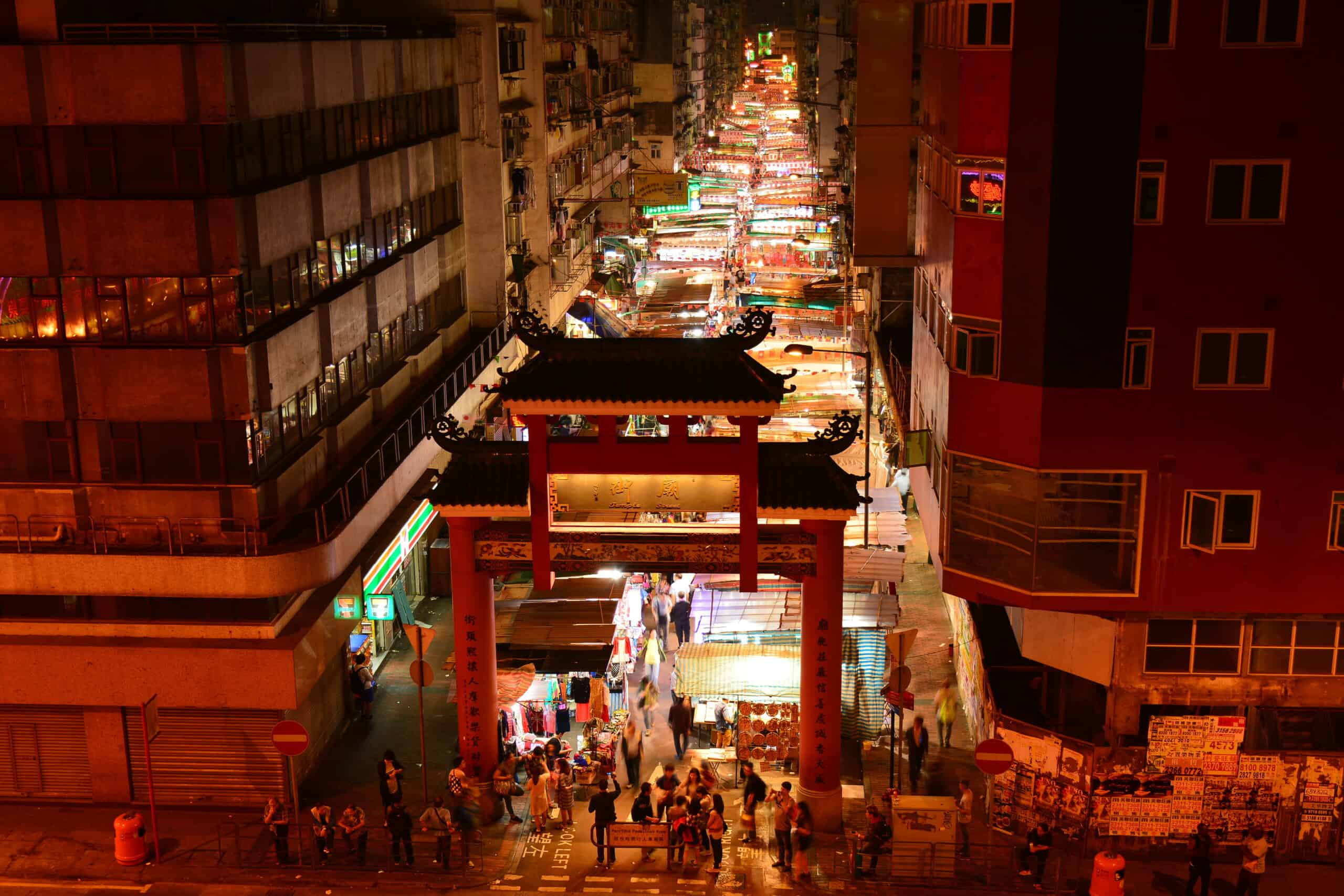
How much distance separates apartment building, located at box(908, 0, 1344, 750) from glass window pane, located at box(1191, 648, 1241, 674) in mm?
40

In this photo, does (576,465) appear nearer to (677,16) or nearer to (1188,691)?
(1188,691)

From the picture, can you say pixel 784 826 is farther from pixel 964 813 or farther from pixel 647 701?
pixel 647 701

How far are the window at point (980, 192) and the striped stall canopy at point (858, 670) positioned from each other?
32.5 feet

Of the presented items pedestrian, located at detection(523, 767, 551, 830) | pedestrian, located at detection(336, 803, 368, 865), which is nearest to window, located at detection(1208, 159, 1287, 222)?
pedestrian, located at detection(523, 767, 551, 830)

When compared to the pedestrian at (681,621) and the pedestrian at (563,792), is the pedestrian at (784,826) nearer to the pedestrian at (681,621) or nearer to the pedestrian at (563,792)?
the pedestrian at (563,792)

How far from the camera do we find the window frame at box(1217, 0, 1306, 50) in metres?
22.5

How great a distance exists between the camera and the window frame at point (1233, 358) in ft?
78.1

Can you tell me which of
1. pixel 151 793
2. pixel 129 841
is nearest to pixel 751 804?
pixel 151 793

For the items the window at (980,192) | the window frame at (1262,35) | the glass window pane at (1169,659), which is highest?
the window frame at (1262,35)

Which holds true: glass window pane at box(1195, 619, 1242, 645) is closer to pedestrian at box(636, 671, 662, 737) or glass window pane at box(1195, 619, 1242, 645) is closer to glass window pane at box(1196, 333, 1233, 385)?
glass window pane at box(1196, 333, 1233, 385)

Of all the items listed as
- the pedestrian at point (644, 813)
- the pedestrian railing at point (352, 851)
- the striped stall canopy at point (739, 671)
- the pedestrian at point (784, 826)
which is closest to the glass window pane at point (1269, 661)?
the striped stall canopy at point (739, 671)

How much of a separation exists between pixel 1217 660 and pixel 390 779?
52.7 ft

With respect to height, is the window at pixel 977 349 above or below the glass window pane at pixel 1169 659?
above

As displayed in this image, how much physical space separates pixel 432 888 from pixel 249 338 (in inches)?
436
